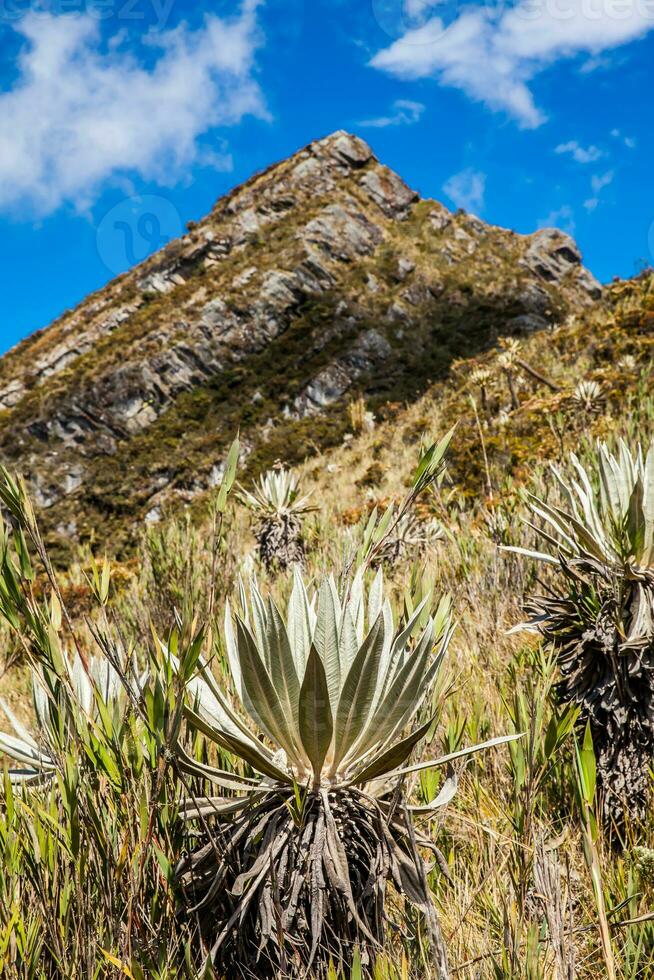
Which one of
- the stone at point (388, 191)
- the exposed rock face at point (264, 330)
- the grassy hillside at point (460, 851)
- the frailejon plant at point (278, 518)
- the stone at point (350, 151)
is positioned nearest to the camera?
the grassy hillside at point (460, 851)

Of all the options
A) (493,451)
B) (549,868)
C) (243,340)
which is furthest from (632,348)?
(243,340)

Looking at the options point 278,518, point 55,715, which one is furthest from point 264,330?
point 55,715

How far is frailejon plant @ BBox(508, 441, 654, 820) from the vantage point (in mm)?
1739

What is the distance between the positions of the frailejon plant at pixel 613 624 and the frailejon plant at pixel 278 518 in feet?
12.1

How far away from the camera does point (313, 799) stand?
1112mm

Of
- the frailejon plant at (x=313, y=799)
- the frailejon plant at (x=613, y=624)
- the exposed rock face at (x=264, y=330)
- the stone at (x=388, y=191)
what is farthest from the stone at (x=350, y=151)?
the frailejon plant at (x=313, y=799)

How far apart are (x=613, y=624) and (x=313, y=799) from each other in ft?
3.63

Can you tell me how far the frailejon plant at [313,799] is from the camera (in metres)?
1.04

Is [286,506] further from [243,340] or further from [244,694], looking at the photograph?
[243,340]

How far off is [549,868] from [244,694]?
0.60m

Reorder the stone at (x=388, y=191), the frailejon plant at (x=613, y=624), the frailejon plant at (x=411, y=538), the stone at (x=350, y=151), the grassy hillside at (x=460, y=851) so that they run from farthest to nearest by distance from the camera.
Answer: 1. the stone at (x=350, y=151)
2. the stone at (x=388, y=191)
3. the frailejon plant at (x=411, y=538)
4. the frailejon plant at (x=613, y=624)
5. the grassy hillside at (x=460, y=851)

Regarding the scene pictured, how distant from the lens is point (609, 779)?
1746 millimetres

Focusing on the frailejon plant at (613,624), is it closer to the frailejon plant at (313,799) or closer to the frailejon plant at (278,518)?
the frailejon plant at (313,799)

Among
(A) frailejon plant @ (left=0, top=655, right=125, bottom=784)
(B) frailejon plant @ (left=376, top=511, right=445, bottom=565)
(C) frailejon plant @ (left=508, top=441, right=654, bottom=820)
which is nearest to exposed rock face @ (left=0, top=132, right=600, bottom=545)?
(B) frailejon plant @ (left=376, top=511, right=445, bottom=565)
